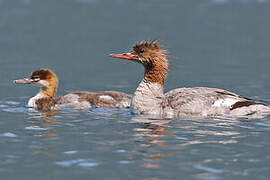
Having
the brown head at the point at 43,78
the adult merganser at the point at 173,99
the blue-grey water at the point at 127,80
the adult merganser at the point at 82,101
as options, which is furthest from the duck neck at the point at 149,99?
the brown head at the point at 43,78

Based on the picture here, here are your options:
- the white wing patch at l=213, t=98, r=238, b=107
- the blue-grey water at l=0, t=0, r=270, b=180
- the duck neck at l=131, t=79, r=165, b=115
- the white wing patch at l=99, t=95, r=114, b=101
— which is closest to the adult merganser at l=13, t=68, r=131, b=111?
the white wing patch at l=99, t=95, r=114, b=101

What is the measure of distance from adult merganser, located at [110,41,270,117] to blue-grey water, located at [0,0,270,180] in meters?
0.39

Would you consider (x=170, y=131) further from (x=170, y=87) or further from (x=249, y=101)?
(x=170, y=87)

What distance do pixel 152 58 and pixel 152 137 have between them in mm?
3139

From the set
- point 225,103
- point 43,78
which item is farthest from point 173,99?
point 43,78

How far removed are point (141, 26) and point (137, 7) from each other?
7.90 ft

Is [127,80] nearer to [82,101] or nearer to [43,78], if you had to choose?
[43,78]

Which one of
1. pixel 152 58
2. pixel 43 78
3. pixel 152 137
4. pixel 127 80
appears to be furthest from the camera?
pixel 127 80

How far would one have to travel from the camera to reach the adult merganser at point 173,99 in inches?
540

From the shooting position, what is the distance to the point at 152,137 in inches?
464

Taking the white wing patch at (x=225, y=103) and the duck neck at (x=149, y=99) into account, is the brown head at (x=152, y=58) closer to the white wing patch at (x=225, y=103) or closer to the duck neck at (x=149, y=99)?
the duck neck at (x=149, y=99)

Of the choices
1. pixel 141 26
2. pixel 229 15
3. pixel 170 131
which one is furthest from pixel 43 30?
pixel 170 131

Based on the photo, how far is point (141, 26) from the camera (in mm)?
26953

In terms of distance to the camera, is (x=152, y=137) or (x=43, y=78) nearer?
(x=152, y=137)
